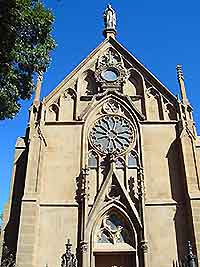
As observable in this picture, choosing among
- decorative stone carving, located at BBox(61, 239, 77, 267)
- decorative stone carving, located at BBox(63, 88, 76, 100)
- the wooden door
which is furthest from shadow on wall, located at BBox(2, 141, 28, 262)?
decorative stone carving, located at BBox(63, 88, 76, 100)

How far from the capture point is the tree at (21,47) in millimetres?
10484

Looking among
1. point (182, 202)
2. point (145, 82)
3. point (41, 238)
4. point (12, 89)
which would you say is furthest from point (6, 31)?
point (145, 82)

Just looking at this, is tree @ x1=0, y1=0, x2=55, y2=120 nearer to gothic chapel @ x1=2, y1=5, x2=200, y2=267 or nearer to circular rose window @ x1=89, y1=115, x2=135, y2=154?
gothic chapel @ x1=2, y1=5, x2=200, y2=267

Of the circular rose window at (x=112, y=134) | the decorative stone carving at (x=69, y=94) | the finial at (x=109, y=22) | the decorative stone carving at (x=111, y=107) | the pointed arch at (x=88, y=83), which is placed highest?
the finial at (x=109, y=22)

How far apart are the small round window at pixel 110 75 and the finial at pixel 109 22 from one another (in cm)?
372

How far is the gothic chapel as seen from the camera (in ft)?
60.5

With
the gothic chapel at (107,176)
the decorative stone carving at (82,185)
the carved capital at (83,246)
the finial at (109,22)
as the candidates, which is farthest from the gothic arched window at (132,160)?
the finial at (109,22)

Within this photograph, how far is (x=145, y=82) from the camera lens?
2473cm

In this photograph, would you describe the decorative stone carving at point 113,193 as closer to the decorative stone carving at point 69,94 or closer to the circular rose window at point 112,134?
the circular rose window at point 112,134

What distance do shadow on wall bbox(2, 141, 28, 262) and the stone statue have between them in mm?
12895

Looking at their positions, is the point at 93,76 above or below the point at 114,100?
above

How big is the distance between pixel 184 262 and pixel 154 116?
915cm

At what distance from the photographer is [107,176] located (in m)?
20.4

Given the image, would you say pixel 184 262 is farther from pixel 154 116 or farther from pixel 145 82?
pixel 145 82
